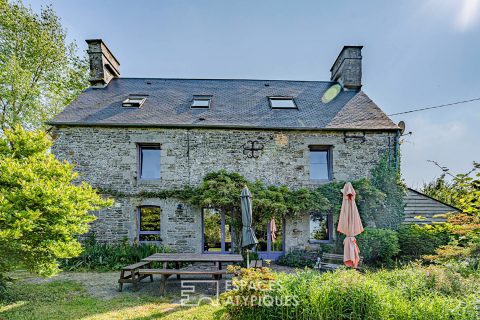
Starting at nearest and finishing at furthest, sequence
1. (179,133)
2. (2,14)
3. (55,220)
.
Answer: (55,220) < (179,133) < (2,14)

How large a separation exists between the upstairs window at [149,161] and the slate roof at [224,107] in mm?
1061

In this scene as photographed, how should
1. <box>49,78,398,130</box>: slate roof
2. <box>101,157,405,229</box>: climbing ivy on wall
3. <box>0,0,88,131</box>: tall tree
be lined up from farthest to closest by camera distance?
<box>0,0,88,131</box>: tall tree
<box>49,78,398,130</box>: slate roof
<box>101,157,405,229</box>: climbing ivy on wall

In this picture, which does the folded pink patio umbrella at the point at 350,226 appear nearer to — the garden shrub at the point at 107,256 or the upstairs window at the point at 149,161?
the garden shrub at the point at 107,256

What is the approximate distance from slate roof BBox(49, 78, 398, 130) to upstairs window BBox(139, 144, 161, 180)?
41.8 inches

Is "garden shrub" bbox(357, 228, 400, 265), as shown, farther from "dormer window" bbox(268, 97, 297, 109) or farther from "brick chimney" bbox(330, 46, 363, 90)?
"brick chimney" bbox(330, 46, 363, 90)

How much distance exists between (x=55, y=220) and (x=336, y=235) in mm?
8703

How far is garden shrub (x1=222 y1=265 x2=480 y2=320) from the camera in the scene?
12.0 ft

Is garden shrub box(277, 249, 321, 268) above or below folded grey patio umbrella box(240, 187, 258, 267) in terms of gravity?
below

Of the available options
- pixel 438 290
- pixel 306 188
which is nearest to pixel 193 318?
pixel 438 290

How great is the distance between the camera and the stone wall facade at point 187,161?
968 cm

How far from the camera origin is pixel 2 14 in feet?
46.5

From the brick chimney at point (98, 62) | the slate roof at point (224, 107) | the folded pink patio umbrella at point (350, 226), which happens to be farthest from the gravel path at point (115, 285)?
the brick chimney at point (98, 62)

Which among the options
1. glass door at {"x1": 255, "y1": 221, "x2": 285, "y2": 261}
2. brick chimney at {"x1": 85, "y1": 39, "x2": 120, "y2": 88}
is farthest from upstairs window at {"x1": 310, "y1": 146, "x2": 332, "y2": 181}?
brick chimney at {"x1": 85, "y1": 39, "x2": 120, "y2": 88}

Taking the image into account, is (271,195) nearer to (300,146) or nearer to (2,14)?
(300,146)
